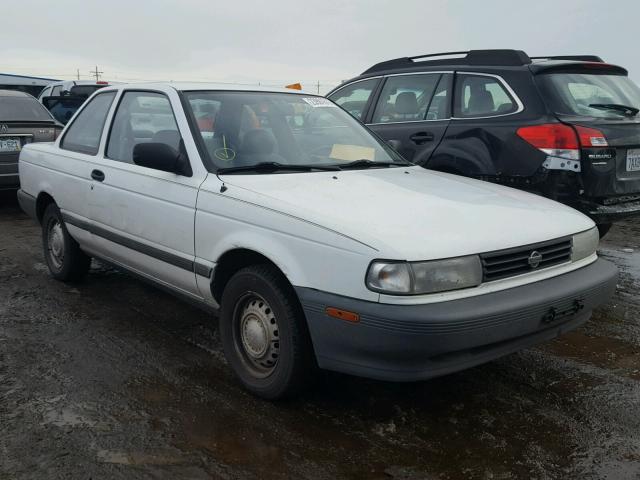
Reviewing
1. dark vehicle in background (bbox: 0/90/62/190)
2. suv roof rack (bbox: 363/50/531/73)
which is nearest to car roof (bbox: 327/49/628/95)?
suv roof rack (bbox: 363/50/531/73)

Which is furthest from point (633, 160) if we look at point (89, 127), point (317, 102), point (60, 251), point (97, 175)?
point (60, 251)

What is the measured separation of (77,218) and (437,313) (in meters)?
3.18

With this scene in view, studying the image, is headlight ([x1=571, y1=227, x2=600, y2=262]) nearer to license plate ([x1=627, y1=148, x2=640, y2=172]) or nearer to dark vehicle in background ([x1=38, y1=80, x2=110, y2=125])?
license plate ([x1=627, y1=148, x2=640, y2=172])

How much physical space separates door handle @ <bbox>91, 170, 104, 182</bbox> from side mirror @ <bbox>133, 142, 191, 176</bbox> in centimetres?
85

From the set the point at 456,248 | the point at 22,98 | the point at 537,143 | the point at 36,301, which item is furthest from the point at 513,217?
the point at 22,98

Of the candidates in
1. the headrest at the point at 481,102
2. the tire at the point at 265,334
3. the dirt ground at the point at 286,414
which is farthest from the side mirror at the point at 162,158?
the headrest at the point at 481,102

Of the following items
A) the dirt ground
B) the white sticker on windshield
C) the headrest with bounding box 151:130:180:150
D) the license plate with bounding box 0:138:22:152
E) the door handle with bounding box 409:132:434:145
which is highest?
the white sticker on windshield

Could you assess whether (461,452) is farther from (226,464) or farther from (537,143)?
(537,143)

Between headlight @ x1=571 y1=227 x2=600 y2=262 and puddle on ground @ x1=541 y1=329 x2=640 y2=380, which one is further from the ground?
headlight @ x1=571 y1=227 x2=600 y2=262

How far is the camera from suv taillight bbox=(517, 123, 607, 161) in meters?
4.84

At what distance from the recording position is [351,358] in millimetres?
2812

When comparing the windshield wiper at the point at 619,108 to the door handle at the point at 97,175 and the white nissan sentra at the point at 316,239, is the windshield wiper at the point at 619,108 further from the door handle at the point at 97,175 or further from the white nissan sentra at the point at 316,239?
the door handle at the point at 97,175

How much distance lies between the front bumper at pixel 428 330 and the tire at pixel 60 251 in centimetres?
292

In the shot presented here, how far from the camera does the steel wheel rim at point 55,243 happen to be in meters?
5.29
